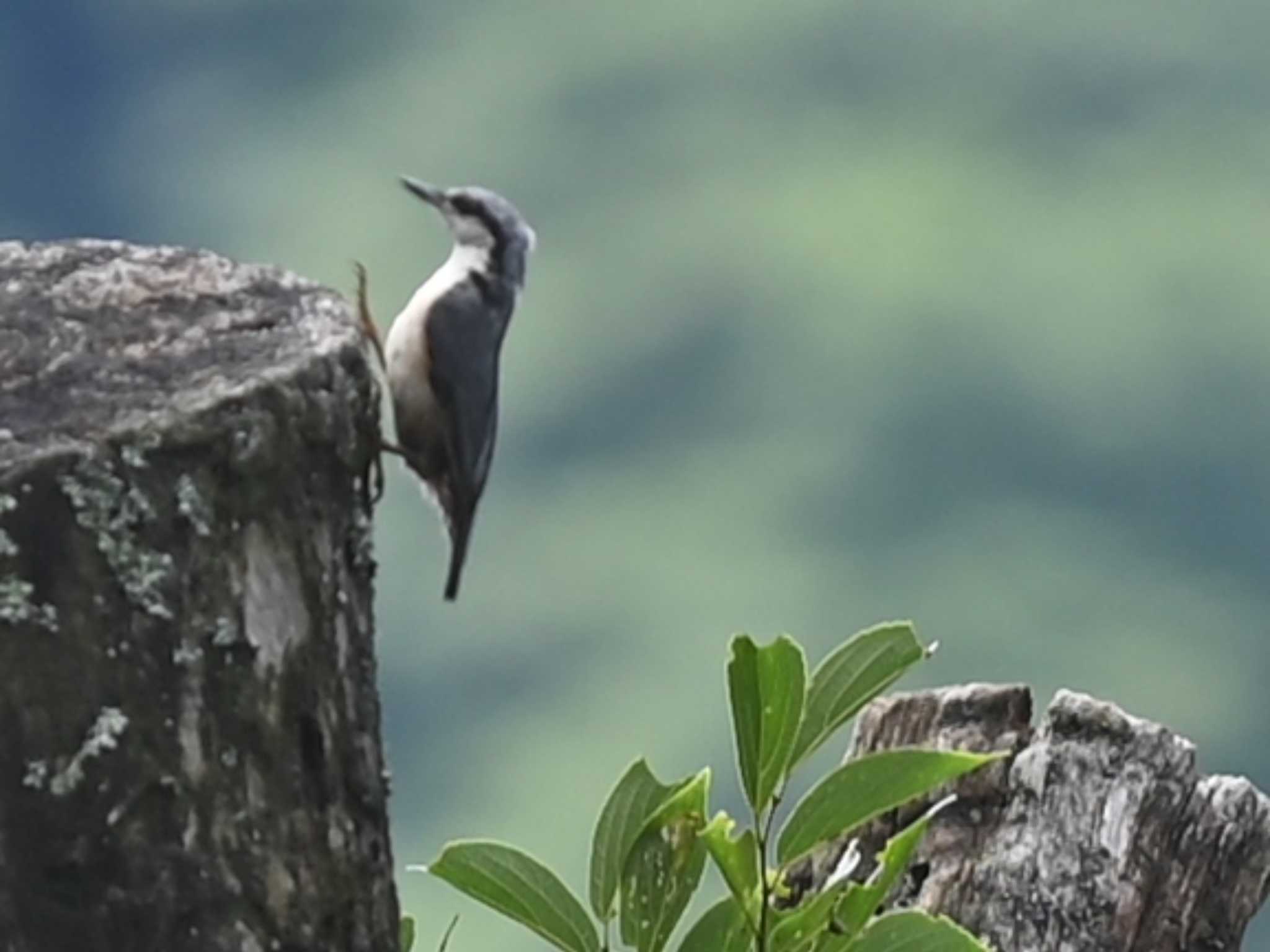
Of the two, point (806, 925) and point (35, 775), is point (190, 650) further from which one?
point (806, 925)

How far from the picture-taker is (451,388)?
12.5ft

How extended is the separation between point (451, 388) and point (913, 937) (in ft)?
5.17

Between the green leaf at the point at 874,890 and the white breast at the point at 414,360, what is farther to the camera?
the white breast at the point at 414,360

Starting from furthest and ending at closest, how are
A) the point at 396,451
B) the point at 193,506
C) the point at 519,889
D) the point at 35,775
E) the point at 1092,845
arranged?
the point at 396,451
the point at 1092,845
the point at 519,889
the point at 193,506
the point at 35,775

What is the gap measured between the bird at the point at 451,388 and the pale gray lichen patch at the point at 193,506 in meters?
1.49

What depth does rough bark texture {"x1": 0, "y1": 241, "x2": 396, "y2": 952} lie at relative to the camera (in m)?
2.03

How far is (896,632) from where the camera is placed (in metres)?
2.49

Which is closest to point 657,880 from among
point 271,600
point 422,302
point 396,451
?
point 271,600

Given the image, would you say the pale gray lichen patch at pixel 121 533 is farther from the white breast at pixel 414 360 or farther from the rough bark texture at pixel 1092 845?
the white breast at pixel 414 360

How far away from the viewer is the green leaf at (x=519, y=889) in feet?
8.09

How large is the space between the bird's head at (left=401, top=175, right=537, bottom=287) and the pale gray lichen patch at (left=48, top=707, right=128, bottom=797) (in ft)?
7.23

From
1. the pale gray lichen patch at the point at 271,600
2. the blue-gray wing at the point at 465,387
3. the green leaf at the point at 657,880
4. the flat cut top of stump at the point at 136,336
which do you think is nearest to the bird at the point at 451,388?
the blue-gray wing at the point at 465,387

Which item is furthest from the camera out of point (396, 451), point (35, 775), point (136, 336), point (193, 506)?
point (396, 451)

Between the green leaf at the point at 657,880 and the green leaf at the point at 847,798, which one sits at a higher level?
the green leaf at the point at 847,798
